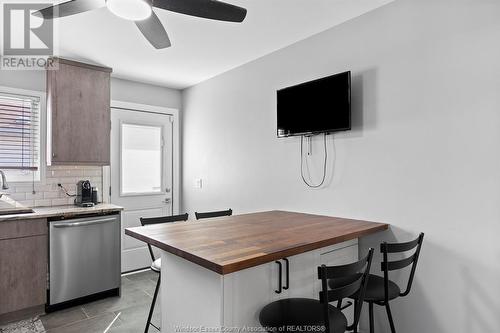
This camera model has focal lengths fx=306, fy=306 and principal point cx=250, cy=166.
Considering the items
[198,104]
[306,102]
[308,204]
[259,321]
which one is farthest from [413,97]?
[198,104]

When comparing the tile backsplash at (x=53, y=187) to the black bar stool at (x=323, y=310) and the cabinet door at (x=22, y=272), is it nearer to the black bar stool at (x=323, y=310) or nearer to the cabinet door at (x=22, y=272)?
the cabinet door at (x=22, y=272)

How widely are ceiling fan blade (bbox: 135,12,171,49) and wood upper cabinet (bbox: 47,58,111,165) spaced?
1.59 m

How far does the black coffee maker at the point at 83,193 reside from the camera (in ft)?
10.9

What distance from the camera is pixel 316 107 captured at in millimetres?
2594

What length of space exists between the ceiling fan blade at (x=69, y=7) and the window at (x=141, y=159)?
7.64 ft

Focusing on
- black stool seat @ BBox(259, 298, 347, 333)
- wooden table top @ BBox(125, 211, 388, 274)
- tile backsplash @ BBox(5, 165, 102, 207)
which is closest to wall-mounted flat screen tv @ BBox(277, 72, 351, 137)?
wooden table top @ BBox(125, 211, 388, 274)

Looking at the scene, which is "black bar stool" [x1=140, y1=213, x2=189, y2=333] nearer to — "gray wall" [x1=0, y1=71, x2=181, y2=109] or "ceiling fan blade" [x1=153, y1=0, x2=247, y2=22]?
"ceiling fan blade" [x1=153, y1=0, x2=247, y2=22]

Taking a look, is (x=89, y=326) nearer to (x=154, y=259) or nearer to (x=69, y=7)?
(x=154, y=259)

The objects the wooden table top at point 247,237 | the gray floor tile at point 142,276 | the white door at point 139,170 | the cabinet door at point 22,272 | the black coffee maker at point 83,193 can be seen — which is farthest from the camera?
the white door at point 139,170

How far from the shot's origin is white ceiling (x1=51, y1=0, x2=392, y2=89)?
2346 mm

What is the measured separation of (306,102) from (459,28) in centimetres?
116

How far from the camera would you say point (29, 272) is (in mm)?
2732

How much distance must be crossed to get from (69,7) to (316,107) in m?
1.84

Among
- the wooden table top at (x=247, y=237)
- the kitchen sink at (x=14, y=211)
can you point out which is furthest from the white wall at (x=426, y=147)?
the kitchen sink at (x=14, y=211)
